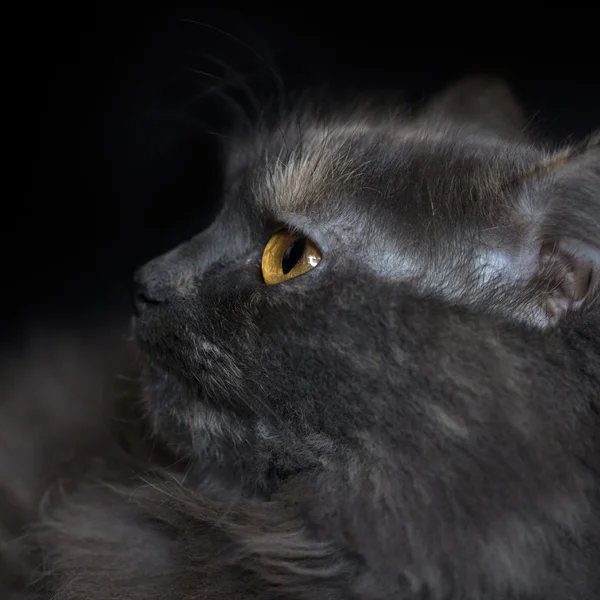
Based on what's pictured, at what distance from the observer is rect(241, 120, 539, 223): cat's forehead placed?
33.6 inches

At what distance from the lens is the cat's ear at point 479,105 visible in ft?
3.25

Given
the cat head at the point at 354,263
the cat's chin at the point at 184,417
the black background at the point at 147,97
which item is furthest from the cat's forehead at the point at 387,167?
the cat's chin at the point at 184,417

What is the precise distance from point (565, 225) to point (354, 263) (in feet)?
0.78

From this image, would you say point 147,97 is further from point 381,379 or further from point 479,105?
point 381,379

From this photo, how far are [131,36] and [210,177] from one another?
0.86 feet

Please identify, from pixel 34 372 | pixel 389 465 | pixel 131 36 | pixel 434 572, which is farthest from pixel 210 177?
pixel 434 572

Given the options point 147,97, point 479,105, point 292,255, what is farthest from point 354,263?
point 147,97

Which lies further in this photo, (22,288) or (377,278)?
(22,288)

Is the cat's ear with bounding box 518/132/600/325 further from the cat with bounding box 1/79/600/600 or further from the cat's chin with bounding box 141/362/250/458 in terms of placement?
the cat's chin with bounding box 141/362/250/458

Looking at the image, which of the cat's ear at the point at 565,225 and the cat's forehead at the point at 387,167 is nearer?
the cat's ear at the point at 565,225

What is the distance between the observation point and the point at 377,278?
84 centimetres

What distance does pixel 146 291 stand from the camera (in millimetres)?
1036

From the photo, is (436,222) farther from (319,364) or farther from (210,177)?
(210,177)

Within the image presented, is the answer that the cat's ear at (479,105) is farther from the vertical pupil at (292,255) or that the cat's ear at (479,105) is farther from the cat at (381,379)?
the vertical pupil at (292,255)
